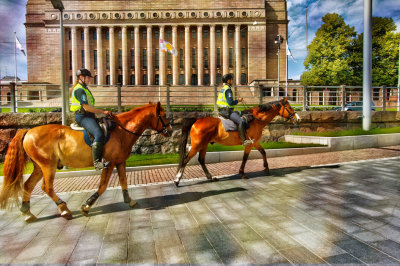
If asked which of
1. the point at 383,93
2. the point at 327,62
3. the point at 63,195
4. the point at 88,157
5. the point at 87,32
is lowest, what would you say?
the point at 63,195

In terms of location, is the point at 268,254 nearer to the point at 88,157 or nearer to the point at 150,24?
the point at 88,157

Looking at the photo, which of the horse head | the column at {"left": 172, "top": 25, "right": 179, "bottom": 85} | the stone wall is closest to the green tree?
the stone wall

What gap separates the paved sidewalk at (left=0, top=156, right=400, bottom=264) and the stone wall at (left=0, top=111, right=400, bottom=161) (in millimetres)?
5898

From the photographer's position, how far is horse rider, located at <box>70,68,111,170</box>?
493cm

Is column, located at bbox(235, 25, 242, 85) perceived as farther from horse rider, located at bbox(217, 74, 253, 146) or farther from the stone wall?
horse rider, located at bbox(217, 74, 253, 146)

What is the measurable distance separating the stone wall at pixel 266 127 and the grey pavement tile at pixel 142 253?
909cm

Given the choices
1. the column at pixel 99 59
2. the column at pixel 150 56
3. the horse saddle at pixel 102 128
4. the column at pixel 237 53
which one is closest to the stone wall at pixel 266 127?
the horse saddle at pixel 102 128

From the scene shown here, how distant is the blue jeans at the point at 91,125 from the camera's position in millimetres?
4928

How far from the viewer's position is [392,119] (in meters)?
16.3

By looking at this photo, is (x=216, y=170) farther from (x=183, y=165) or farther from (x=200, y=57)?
(x=200, y=57)

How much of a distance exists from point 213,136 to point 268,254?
15.8ft

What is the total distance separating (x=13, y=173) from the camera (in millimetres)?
4629

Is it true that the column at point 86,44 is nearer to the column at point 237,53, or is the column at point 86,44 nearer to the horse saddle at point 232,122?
the column at point 237,53

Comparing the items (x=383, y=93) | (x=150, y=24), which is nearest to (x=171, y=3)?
(x=150, y=24)
